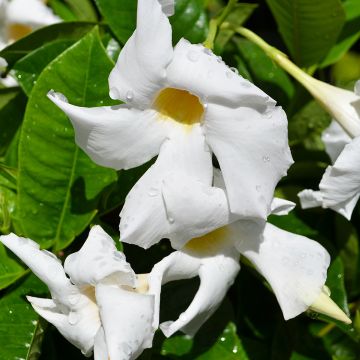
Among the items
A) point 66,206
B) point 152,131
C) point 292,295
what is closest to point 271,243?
point 292,295

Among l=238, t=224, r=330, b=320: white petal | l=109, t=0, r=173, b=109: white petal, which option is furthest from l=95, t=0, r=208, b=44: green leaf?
l=238, t=224, r=330, b=320: white petal

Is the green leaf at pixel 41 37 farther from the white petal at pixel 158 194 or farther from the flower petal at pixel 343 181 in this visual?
the flower petal at pixel 343 181

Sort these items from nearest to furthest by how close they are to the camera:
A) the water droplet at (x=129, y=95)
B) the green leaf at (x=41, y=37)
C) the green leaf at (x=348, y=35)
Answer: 1. the water droplet at (x=129, y=95)
2. the green leaf at (x=41, y=37)
3. the green leaf at (x=348, y=35)

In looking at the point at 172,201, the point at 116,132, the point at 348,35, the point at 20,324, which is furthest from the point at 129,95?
the point at 348,35

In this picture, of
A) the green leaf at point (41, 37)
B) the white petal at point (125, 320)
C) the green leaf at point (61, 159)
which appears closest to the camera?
the white petal at point (125, 320)

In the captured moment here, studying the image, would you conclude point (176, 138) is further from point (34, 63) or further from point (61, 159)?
point (34, 63)

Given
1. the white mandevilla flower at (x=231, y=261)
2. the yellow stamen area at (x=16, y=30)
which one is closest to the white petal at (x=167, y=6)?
the white mandevilla flower at (x=231, y=261)

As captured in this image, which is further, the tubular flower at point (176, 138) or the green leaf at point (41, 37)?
the green leaf at point (41, 37)
